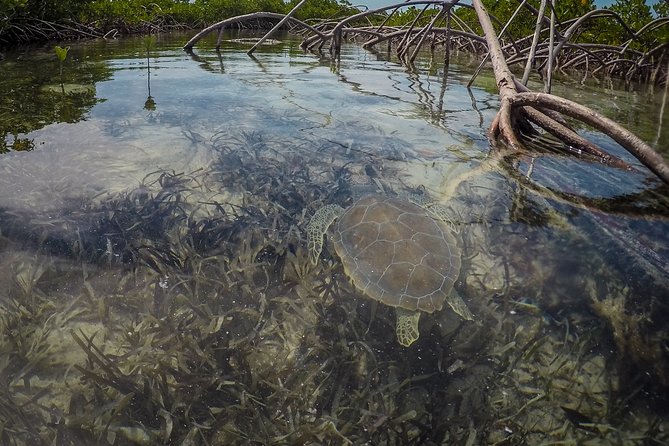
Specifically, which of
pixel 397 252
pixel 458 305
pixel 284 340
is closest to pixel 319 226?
pixel 397 252

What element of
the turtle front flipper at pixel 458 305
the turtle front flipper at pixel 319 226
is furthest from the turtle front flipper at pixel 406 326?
the turtle front flipper at pixel 319 226

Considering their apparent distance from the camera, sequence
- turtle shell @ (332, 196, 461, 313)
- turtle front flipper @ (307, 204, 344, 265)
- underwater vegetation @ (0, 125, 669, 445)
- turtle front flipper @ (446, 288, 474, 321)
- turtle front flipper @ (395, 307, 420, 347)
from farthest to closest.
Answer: turtle front flipper @ (307, 204, 344, 265), turtle shell @ (332, 196, 461, 313), turtle front flipper @ (446, 288, 474, 321), turtle front flipper @ (395, 307, 420, 347), underwater vegetation @ (0, 125, 669, 445)

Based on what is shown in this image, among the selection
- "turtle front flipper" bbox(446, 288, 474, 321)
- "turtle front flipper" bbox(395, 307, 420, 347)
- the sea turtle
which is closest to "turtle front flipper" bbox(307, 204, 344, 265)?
the sea turtle

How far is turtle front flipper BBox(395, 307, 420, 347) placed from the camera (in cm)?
173

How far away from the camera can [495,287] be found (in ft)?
6.60

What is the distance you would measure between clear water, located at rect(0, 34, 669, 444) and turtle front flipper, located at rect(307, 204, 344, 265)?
0.23 feet

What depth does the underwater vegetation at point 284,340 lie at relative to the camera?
1.41 m

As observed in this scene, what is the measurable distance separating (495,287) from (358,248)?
75 centimetres

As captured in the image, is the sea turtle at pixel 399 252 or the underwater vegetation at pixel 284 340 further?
the sea turtle at pixel 399 252

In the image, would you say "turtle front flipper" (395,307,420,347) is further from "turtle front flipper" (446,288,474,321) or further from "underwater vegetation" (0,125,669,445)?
"turtle front flipper" (446,288,474,321)

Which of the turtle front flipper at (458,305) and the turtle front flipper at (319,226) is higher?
the turtle front flipper at (319,226)

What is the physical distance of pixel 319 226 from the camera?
2.29 metres

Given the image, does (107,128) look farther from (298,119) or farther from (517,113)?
(517,113)

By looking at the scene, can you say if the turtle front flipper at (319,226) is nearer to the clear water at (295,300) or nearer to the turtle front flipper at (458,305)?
the clear water at (295,300)
